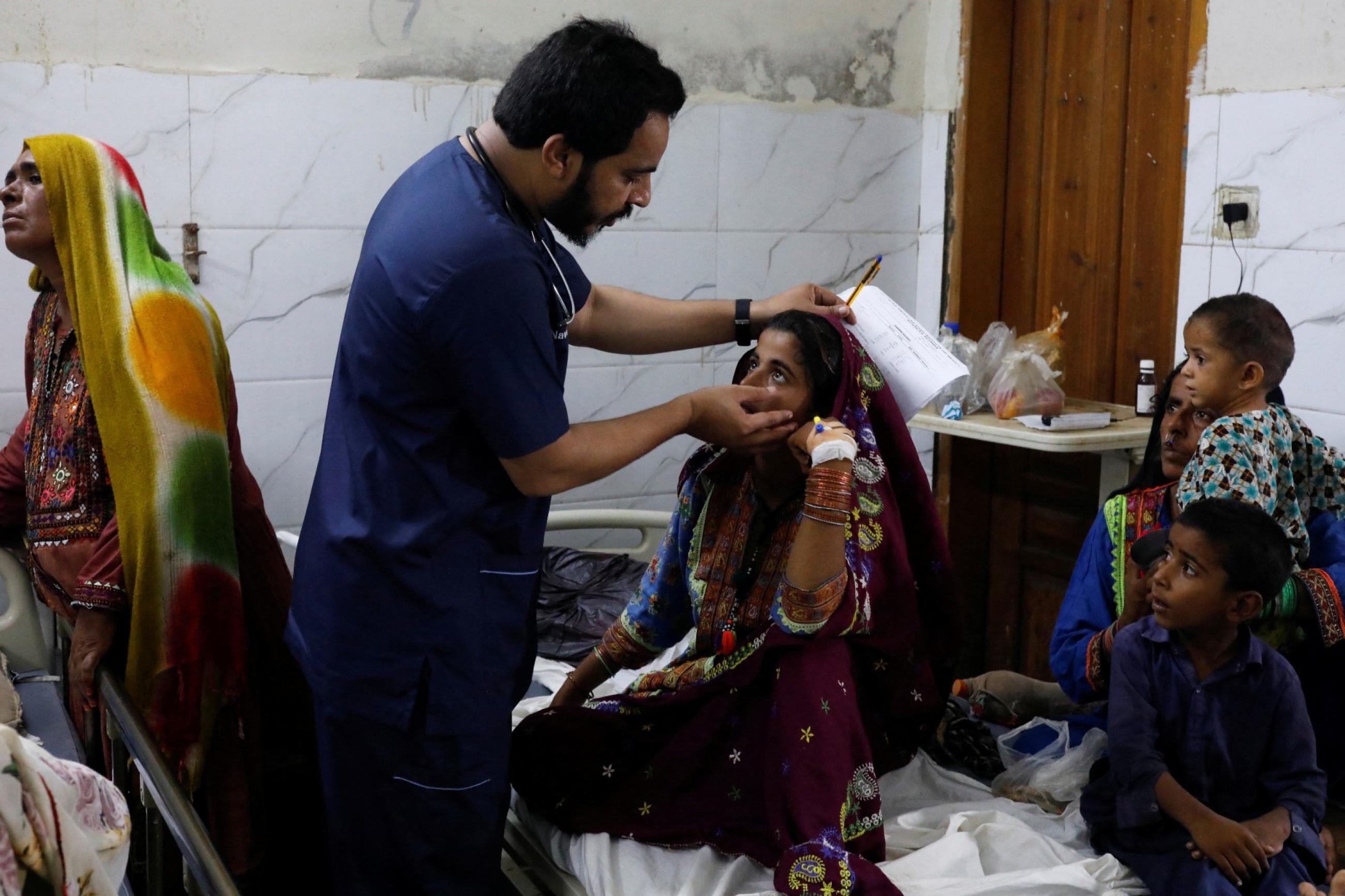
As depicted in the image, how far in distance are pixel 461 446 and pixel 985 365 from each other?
2288mm

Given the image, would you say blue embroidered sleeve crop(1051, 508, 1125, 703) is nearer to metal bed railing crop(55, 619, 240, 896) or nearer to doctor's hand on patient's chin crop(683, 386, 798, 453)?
doctor's hand on patient's chin crop(683, 386, 798, 453)

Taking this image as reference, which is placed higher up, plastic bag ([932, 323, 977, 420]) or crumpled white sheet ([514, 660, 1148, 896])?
plastic bag ([932, 323, 977, 420])

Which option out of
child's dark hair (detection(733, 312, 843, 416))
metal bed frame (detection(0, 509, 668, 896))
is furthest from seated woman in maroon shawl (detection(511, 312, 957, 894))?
metal bed frame (detection(0, 509, 668, 896))

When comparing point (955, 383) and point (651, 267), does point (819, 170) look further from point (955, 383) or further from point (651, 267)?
point (955, 383)

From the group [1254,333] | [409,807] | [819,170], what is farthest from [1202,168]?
[409,807]

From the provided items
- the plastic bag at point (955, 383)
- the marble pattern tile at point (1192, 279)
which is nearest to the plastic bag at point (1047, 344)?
the plastic bag at point (955, 383)

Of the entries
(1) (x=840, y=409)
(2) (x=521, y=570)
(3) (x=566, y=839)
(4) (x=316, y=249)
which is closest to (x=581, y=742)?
(3) (x=566, y=839)

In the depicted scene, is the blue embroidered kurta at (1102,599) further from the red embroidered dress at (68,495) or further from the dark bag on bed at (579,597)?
the red embroidered dress at (68,495)

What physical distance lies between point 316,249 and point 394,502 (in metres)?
1.71

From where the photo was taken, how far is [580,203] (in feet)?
A: 6.64

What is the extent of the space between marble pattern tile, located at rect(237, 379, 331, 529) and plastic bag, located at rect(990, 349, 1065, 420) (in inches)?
76.0

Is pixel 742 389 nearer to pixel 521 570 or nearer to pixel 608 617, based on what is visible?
pixel 521 570

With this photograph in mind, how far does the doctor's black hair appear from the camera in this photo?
1.90m

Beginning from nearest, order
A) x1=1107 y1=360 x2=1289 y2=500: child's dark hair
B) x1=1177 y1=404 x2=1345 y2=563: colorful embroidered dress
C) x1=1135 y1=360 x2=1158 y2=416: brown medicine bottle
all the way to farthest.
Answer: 1. x1=1177 y1=404 x2=1345 y2=563: colorful embroidered dress
2. x1=1107 y1=360 x2=1289 y2=500: child's dark hair
3. x1=1135 y1=360 x2=1158 y2=416: brown medicine bottle
